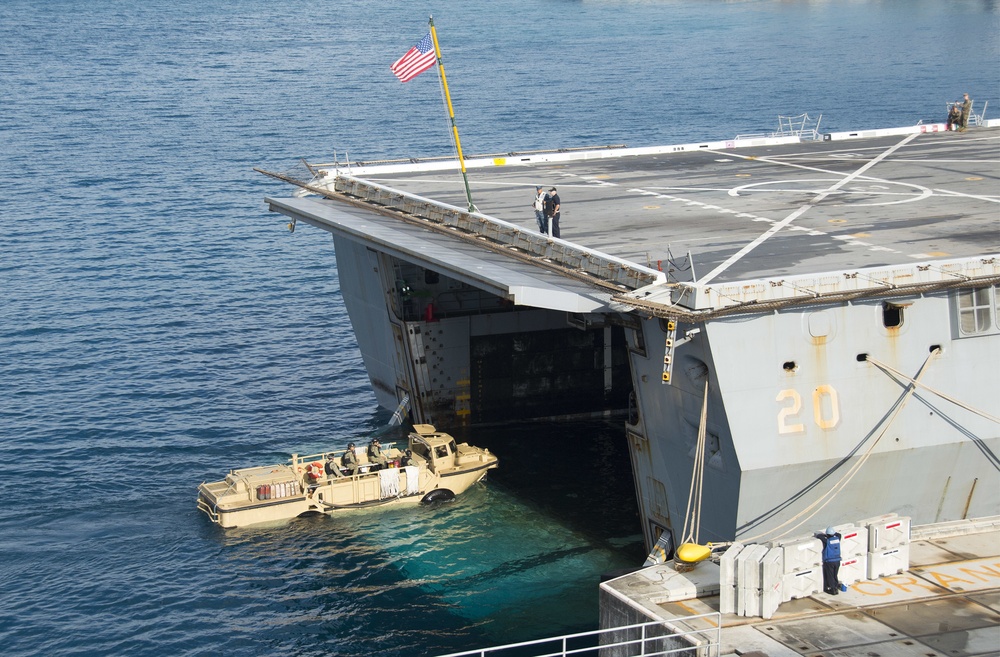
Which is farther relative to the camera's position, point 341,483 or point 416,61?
point 416,61

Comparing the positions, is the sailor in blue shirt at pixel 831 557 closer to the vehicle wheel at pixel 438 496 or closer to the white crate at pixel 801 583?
the white crate at pixel 801 583

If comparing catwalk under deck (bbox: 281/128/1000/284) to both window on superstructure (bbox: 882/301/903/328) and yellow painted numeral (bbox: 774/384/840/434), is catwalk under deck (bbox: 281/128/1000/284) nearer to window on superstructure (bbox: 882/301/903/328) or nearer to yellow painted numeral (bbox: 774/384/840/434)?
window on superstructure (bbox: 882/301/903/328)

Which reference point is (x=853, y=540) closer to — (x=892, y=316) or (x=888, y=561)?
(x=888, y=561)

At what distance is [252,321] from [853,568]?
36.7 m

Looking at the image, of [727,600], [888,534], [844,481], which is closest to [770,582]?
[727,600]

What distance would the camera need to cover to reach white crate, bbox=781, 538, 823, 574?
70.7 feet

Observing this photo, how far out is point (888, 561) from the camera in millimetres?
22484

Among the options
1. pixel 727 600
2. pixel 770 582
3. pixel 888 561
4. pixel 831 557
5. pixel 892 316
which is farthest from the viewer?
pixel 892 316

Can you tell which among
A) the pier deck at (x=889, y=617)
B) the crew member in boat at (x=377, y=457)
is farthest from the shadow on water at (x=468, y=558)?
the pier deck at (x=889, y=617)

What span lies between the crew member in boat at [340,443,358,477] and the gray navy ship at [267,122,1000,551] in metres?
5.65

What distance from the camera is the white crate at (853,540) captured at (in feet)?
72.3

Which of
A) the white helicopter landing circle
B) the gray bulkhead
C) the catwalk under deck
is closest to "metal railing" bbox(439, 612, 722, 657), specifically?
the gray bulkhead

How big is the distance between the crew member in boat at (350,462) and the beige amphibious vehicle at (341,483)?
0.04 metres

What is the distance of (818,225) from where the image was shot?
34406 mm
